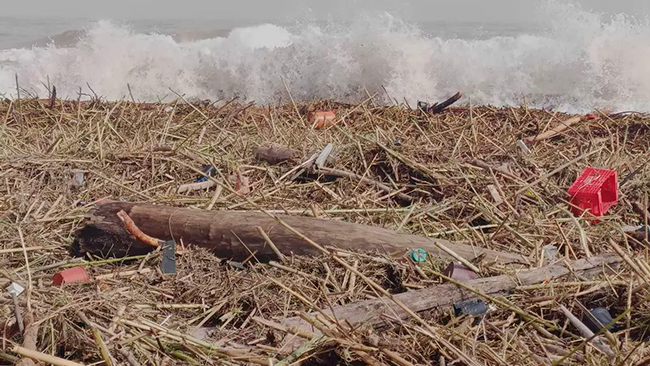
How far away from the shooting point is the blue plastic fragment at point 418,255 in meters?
3.11

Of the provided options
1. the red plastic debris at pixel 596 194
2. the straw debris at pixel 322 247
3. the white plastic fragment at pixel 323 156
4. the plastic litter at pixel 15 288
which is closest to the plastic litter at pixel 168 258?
the straw debris at pixel 322 247

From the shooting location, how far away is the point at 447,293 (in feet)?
9.11

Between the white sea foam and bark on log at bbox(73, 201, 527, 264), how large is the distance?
819cm

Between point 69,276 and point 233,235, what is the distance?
768mm

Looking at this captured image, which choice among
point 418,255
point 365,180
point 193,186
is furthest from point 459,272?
point 193,186

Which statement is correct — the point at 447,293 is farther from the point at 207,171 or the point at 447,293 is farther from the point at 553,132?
the point at 553,132

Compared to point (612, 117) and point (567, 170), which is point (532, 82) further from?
point (567, 170)

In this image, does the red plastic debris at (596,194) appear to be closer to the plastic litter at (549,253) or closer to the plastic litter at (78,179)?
the plastic litter at (549,253)

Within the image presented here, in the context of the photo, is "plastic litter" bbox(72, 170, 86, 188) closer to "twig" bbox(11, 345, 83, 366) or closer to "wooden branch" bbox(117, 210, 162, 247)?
"wooden branch" bbox(117, 210, 162, 247)

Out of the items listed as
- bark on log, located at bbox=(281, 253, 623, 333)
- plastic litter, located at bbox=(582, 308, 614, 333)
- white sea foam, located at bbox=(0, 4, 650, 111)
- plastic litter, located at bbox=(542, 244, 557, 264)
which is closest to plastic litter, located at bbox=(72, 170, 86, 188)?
bark on log, located at bbox=(281, 253, 623, 333)

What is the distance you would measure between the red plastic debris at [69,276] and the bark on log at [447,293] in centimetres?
109

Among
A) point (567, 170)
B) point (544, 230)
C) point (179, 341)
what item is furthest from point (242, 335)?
point (567, 170)

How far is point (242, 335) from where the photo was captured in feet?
8.66

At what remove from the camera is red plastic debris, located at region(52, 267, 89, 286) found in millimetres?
3066
